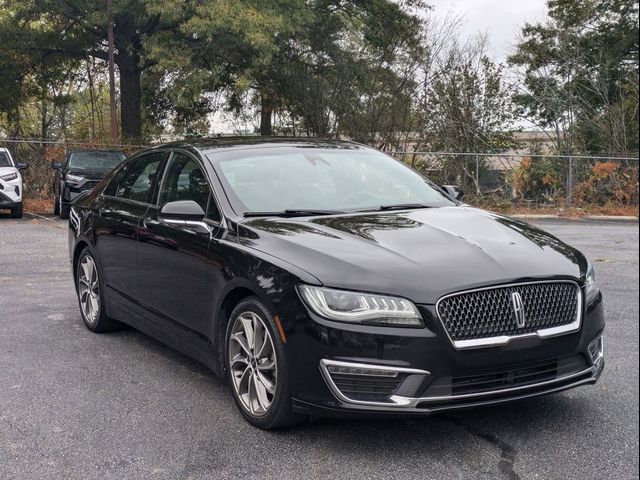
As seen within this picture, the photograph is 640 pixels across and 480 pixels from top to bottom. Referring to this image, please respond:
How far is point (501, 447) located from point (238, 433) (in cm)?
133

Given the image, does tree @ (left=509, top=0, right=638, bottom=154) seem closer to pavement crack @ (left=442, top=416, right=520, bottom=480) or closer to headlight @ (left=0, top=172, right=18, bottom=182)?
headlight @ (left=0, top=172, right=18, bottom=182)

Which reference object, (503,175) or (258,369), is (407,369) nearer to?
(258,369)

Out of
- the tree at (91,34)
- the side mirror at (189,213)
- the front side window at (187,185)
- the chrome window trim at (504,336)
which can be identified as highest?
the tree at (91,34)

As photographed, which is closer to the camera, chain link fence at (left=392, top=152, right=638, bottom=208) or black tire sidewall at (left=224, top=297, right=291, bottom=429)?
black tire sidewall at (left=224, top=297, right=291, bottom=429)

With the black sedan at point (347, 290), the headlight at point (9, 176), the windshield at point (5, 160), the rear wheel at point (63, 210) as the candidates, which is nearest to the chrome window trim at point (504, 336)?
the black sedan at point (347, 290)

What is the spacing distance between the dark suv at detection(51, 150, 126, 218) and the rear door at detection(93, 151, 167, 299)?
11126 mm

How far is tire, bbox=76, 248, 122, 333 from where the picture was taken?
19.1 ft

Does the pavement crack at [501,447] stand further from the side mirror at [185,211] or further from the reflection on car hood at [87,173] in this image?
the reflection on car hood at [87,173]

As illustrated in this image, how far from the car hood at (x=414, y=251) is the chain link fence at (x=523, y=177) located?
48.5 ft

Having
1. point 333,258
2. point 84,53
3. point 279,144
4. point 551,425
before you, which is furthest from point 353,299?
point 84,53

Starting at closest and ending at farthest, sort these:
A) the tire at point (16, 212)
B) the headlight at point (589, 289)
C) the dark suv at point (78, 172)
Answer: the headlight at point (589, 289) → the dark suv at point (78, 172) → the tire at point (16, 212)

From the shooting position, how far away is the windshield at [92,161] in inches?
694

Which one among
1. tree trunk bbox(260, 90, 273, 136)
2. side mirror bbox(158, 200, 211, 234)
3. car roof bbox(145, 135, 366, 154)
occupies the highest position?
tree trunk bbox(260, 90, 273, 136)

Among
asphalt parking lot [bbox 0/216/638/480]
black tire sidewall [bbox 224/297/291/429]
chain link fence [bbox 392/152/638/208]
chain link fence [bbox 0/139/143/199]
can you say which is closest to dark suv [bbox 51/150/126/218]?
chain link fence [bbox 0/139/143/199]
